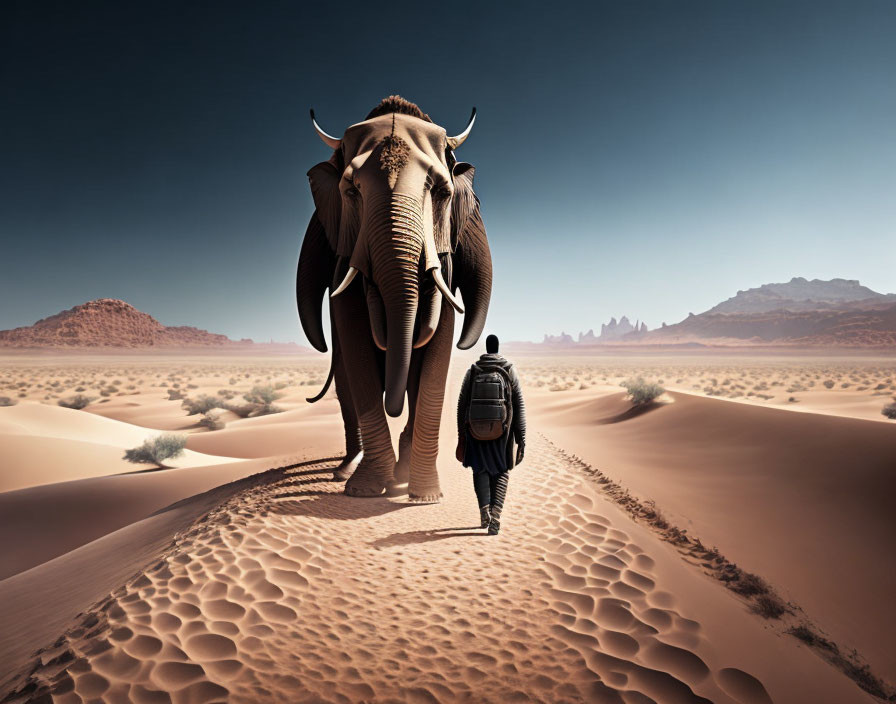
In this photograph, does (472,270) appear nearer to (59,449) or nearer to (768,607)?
(768,607)

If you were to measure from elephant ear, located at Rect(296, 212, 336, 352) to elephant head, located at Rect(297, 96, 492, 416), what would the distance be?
869mm

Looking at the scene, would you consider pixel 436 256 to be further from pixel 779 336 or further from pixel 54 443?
pixel 779 336

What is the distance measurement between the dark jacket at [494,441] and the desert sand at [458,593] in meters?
0.74

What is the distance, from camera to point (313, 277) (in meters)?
6.52

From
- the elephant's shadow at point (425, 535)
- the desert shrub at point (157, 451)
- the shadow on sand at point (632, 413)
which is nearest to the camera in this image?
the elephant's shadow at point (425, 535)

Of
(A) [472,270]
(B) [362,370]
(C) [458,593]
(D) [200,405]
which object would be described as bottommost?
(C) [458,593]

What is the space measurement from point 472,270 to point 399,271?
1719 mm

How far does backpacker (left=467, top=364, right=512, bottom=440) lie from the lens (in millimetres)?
4359

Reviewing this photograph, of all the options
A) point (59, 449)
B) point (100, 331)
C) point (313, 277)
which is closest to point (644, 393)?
point (313, 277)

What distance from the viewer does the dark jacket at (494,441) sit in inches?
177

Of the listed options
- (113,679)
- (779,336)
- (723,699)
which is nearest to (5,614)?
(113,679)

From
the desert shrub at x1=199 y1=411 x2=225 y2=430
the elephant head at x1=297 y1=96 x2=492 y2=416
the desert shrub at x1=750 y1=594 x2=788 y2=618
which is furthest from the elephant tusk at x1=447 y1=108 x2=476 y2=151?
the desert shrub at x1=199 y1=411 x2=225 y2=430

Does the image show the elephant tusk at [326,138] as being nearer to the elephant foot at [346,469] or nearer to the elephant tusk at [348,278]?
the elephant tusk at [348,278]

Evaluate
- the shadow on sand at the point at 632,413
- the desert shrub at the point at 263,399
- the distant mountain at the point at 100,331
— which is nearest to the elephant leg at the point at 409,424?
the shadow on sand at the point at 632,413
